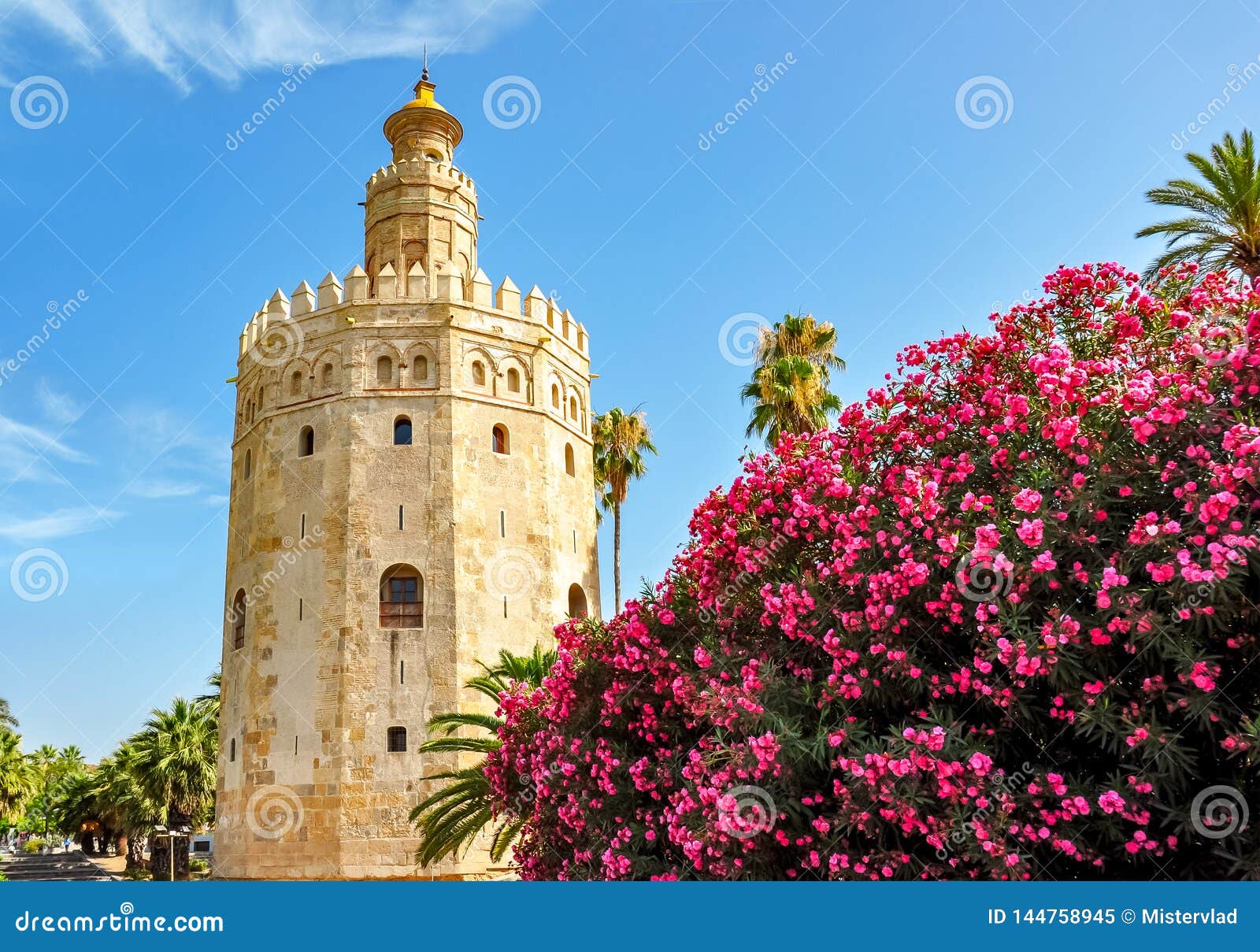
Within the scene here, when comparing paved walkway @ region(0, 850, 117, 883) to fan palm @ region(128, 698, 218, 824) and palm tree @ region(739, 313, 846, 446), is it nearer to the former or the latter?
fan palm @ region(128, 698, 218, 824)

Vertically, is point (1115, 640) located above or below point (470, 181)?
below

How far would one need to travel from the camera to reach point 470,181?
2923cm

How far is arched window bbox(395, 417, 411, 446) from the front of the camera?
24562mm

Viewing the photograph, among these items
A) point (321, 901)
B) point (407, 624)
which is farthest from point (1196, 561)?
point (407, 624)

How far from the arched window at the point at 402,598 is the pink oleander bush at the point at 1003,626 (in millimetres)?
Result: 12867

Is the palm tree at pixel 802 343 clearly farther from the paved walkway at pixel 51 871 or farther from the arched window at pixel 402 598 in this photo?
the paved walkway at pixel 51 871

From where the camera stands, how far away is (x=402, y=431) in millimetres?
24688

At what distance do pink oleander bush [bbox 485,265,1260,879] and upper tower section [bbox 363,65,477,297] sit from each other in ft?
61.0

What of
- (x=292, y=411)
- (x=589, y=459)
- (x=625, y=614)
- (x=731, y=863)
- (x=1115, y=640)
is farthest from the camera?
(x=589, y=459)

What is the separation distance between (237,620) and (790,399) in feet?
46.9

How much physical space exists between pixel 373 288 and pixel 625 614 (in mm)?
16177

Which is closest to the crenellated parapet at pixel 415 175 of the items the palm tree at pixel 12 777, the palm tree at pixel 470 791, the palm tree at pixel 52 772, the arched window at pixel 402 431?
the arched window at pixel 402 431

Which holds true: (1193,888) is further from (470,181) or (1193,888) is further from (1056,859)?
(470,181)

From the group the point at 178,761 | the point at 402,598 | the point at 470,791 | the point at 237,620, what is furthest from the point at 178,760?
the point at 470,791
